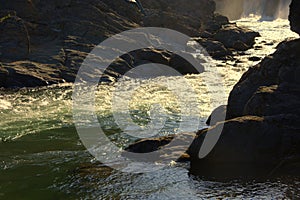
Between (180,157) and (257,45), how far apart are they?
1876 inches

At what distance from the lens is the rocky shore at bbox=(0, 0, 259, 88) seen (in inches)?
1455

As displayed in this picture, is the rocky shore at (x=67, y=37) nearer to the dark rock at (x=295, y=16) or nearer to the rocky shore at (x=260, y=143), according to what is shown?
the dark rock at (x=295, y=16)

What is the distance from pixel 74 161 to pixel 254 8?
390ft

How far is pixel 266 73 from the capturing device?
20.5 m

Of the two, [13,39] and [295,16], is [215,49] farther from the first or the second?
[295,16]

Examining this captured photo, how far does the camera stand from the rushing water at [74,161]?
12.8 m

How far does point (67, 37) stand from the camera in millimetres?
44875

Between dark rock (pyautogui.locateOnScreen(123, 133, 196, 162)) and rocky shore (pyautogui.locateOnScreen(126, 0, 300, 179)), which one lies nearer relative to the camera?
rocky shore (pyautogui.locateOnScreen(126, 0, 300, 179))

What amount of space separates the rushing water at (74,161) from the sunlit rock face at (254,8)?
89.4 m

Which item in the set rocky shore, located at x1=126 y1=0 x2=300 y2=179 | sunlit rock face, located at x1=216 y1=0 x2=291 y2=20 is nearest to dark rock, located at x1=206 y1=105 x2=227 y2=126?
rocky shore, located at x1=126 y1=0 x2=300 y2=179

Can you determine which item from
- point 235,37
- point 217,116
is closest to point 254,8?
point 235,37

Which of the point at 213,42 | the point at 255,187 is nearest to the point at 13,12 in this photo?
the point at 213,42

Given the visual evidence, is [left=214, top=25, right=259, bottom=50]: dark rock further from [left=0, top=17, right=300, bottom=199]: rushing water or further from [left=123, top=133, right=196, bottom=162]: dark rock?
[left=123, top=133, right=196, bottom=162]: dark rock

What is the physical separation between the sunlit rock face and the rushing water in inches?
3518
